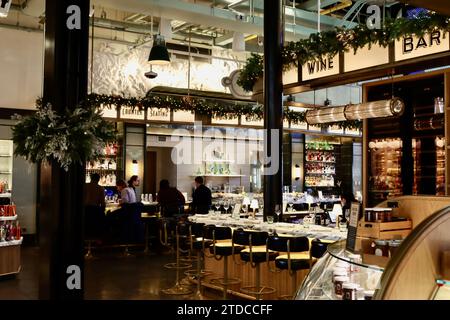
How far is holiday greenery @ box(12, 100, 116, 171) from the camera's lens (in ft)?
13.9

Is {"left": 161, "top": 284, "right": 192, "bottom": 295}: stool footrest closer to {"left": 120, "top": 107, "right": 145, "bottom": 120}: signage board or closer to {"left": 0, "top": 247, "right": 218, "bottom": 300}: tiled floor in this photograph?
{"left": 0, "top": 247, "right": 218, "bottom": 300}: tiled floor

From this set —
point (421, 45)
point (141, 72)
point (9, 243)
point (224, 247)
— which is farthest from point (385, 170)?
point (141, 72)

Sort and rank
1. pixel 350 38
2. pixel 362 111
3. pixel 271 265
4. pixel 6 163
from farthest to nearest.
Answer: pixel 6 163
pixel 362 111
pixel 271 265
pixel 350 38

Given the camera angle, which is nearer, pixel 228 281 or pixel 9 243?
pixel 228 281

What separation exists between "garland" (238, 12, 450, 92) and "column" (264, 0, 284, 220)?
188 millimetres

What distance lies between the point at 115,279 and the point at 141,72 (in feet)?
21.9

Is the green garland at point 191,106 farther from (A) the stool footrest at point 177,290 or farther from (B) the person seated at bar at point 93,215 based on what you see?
(A) the stool footrest at point 177,290

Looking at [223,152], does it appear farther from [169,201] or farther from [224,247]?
[224,247]

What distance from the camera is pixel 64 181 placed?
4.46m

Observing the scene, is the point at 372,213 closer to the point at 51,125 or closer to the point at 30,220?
the point at 51,125

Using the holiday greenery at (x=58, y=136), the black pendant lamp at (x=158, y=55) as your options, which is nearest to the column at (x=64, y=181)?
the holiday greenery at (x=58, y=136)

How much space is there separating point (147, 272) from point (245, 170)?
8.74m

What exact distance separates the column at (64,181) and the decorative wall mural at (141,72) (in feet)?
25.5
